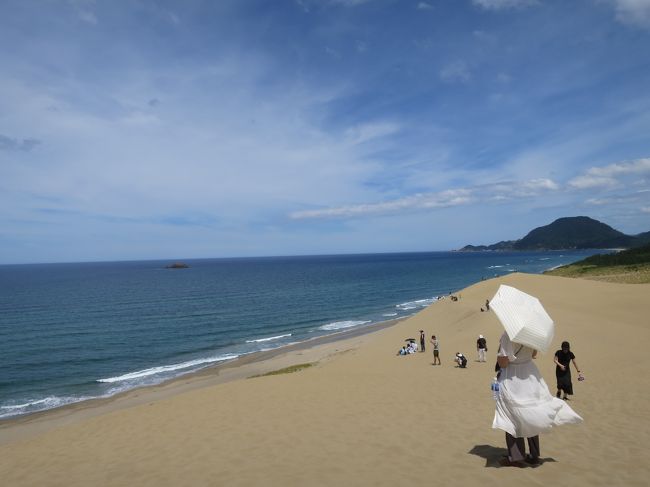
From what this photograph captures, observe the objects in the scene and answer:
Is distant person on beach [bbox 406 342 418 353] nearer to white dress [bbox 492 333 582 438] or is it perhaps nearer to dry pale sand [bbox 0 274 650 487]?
dry pale sand [bbox 0 274 650 487]

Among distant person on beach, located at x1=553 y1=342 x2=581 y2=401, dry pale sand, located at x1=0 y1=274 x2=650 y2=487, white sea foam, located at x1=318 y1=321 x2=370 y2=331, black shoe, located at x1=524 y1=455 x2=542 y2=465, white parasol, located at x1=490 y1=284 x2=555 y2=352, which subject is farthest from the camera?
white sea foam, located at x1=318 y1=321 x2=370 y2=331

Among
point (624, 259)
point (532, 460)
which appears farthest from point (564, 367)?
point (624, 259)

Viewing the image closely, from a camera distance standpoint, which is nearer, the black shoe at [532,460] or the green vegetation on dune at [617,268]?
the black shoe at [532,460]

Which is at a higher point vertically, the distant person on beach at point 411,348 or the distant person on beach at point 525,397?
the distant person on beach at point 525,397

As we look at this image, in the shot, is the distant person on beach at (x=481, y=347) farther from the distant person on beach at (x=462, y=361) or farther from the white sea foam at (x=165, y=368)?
the white sea foam at (x=165, y=368)

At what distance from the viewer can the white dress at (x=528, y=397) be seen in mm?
6277

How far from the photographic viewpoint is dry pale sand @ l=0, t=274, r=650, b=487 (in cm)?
754

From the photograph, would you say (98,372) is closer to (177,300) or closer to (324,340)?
(324,340)

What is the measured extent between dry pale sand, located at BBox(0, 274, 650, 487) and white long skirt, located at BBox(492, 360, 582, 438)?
1008 mm

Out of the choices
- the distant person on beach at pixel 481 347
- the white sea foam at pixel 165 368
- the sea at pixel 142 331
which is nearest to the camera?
the distant person on beach at pixel 481 347

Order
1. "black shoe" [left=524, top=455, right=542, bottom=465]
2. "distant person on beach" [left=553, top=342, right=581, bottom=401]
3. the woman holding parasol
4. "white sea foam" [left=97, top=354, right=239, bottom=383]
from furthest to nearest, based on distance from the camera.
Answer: "white sea foam" [left=97, top=354, right=239, bottom=383]
"distant person on beach" [left=553, top=342, right=581, bottom=401]
"black shoe" [left=524, top=455, right=542, bottom=465]
the woman holding parasol

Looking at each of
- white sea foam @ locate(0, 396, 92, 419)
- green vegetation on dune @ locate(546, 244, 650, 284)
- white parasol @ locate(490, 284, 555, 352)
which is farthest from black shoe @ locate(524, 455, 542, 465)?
green vegetation on dune @ locate(546, 244, 650, 284)

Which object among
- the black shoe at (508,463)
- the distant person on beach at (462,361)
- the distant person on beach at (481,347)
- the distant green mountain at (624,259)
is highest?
the distant green mountain at (624,259)

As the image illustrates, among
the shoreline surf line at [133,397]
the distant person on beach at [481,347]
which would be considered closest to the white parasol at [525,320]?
the distant person on beach at [481,347]
